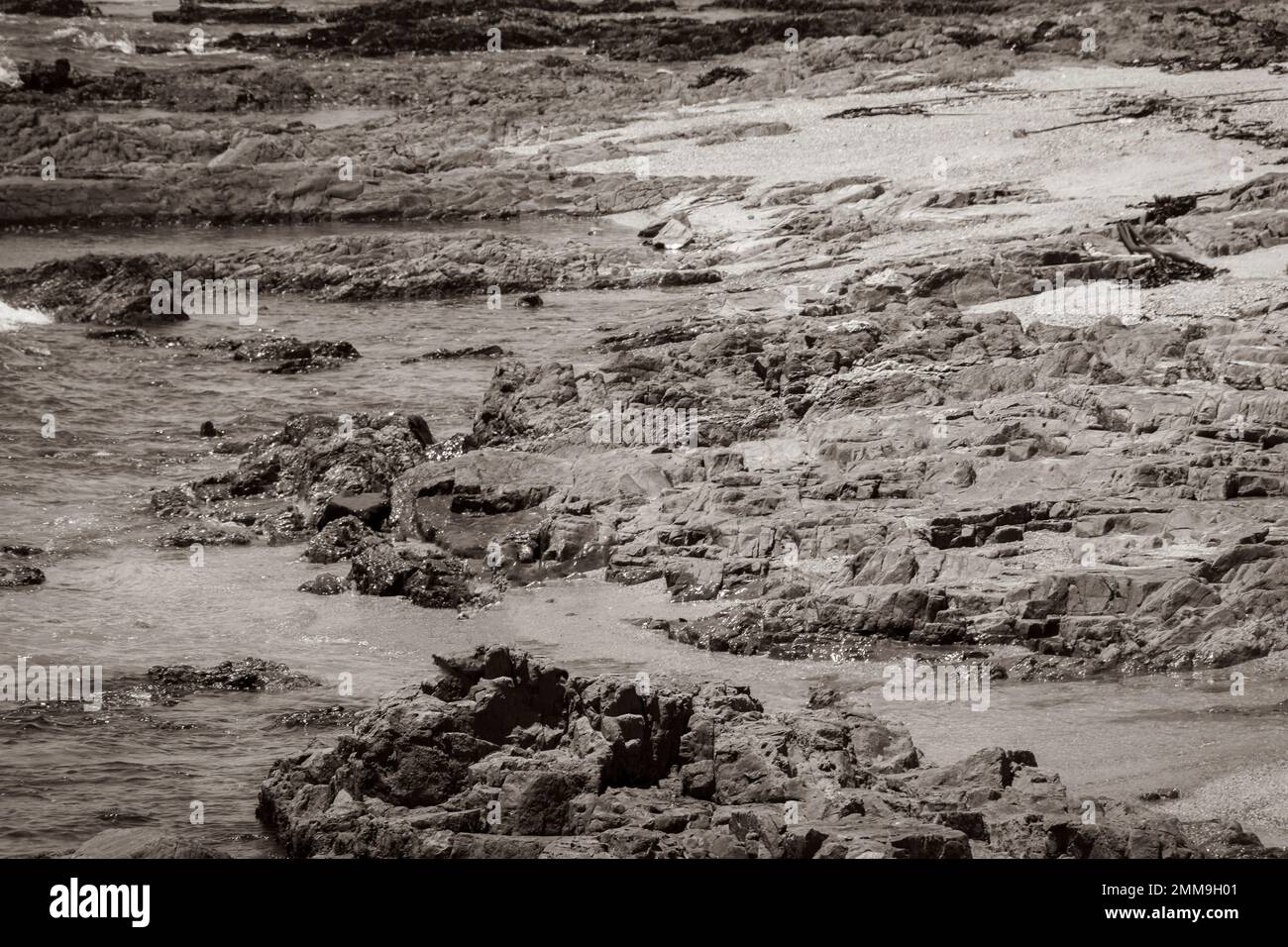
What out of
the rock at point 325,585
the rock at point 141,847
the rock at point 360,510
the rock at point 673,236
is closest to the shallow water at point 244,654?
the rock at point 325,585

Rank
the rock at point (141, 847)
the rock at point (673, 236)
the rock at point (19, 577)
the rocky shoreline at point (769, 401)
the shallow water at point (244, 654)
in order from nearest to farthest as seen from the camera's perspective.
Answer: the rock at point (141, 847)
the rocky shoreline at point (769, 401)
the shallow water at point (244, 654)
the rock at point (19, 577)
the rock at point (673, 236)

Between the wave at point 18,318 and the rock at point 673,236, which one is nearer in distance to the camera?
the wave at point 18,318

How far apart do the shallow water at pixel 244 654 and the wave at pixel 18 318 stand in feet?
16.0

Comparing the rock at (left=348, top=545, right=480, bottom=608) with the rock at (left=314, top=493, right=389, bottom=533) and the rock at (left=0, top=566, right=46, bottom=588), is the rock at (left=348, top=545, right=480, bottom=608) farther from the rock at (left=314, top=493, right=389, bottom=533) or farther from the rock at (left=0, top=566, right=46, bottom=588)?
the rock at (left=0, top=566, right=46, bottom=588)

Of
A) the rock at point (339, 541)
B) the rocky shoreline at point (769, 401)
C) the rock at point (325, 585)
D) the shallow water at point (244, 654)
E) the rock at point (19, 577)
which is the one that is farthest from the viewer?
the rock at point (339, 541)

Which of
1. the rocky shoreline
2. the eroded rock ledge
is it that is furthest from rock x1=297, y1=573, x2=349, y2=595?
the eroded rock ledge

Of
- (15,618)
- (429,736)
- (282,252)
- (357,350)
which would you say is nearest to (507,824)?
(429,736)

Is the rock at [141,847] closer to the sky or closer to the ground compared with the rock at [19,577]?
closer to the sky

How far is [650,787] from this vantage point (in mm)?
10547

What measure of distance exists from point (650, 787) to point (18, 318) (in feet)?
75.6

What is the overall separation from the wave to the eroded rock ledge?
20637mm

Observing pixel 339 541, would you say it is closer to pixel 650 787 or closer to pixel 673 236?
pixel 650 787

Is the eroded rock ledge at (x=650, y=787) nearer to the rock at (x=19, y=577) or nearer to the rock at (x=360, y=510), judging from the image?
the rock at (x=19, y=577)

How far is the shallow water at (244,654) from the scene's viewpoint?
464 inches
